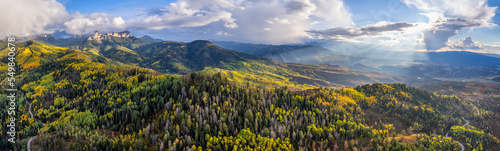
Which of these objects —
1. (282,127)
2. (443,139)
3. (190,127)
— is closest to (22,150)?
(190,127)

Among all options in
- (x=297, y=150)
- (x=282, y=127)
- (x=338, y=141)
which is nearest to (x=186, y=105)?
(x=282, y=127)

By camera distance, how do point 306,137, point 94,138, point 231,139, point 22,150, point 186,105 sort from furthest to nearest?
1. point 186,105
2. point 306,137
3. point 231,139
4. point 94,138
5. point 22,150

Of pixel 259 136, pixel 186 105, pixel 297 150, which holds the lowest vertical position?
pixel 297 150

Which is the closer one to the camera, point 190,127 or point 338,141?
point 190,127

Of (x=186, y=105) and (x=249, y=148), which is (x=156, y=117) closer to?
(x=186, y=105)

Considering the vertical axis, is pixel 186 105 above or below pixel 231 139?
above

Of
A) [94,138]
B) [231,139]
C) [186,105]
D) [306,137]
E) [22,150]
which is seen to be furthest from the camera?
[186,105]

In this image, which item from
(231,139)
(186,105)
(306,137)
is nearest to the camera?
(231,139)

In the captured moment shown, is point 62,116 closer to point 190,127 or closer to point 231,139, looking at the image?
point 190,127

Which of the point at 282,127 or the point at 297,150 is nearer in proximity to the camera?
the point at 297,150
